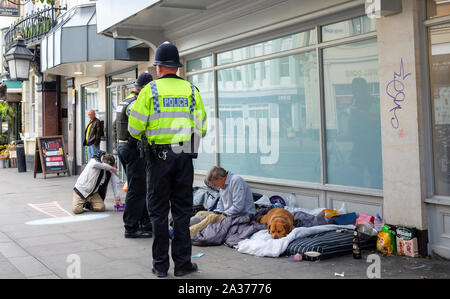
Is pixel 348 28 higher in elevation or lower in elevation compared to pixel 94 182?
higher

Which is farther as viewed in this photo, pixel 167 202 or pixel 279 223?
pixel 279 223

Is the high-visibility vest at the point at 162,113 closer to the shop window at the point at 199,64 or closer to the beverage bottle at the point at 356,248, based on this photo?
the beverage bottle at the point at 356,248

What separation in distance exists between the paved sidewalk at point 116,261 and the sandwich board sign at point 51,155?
8360 millimetres

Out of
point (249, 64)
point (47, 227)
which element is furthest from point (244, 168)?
point (47, 227)

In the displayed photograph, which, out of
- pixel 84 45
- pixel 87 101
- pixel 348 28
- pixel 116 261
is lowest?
pixel 116 261

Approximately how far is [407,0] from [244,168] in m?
4.40

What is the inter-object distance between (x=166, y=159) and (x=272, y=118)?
3.76 meters

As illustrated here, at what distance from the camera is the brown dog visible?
19.4ft

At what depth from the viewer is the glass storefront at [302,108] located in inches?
259

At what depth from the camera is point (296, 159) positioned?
7707mm

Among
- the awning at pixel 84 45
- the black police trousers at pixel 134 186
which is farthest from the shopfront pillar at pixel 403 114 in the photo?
the awning at pixel 84 45

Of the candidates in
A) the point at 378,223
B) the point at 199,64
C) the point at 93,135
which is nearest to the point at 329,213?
the point at 378,223

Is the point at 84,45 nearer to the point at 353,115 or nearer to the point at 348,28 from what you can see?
the point at 348,28

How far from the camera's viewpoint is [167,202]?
4852 mm
